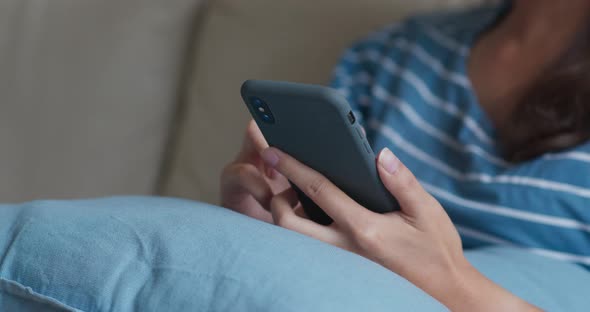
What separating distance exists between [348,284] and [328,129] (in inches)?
4.9

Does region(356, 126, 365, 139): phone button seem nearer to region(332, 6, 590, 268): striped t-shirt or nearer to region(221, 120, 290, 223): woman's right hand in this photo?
region(221, 120, 290, 223): woman's right hand

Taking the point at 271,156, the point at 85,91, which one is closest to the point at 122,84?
the point at 85,91

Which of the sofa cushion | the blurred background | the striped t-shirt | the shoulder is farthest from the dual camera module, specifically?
the sofa cushion

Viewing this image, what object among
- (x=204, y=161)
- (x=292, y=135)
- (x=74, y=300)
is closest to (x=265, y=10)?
(x=204, y=161)

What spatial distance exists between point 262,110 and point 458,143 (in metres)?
0.41

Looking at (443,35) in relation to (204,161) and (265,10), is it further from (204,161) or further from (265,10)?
(204,161)

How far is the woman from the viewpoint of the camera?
0.60 m

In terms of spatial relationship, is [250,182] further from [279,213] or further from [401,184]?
[401,184]

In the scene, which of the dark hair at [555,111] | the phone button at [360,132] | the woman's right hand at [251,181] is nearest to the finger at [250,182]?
the woman's right hand at [251,181]

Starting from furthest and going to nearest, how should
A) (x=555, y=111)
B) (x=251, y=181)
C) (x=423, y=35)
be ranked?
(x=423, y=35)
(x=555, y=111)
(x=251, y=181)

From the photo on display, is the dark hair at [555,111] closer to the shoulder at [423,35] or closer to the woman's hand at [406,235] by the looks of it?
the shoulder at [423,35]

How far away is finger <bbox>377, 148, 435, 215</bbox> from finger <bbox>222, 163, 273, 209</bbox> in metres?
0.18

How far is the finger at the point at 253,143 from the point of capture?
73 centimetres

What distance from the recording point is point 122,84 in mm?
1248
